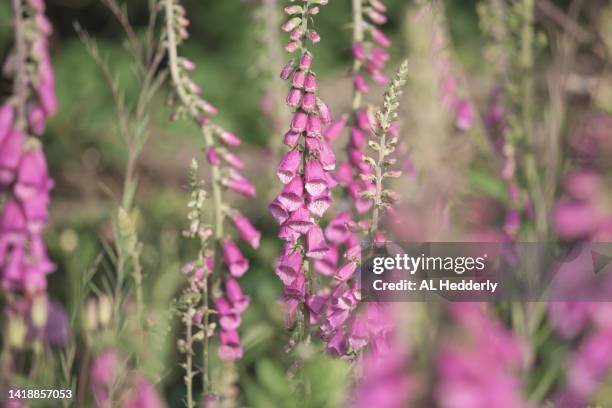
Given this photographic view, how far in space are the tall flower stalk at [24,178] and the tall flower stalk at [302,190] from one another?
1.78ft

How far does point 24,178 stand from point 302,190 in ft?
2.02

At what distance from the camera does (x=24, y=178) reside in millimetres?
1756

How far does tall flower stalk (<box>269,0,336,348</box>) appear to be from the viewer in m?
1.78

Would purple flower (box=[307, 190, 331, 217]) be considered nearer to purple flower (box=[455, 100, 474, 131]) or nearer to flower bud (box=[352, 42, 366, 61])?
flower bud (box=[352, 42, 366, 61])

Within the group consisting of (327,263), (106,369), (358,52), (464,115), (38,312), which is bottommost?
(106,369)

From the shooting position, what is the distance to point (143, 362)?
1.78 metres

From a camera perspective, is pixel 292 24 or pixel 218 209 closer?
pixel 292 24

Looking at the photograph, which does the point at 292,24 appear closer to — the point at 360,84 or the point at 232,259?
the point at 360,84

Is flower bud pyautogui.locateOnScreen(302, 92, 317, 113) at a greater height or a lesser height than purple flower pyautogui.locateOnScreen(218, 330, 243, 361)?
greater

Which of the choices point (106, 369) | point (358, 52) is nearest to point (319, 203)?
point (106, 369)

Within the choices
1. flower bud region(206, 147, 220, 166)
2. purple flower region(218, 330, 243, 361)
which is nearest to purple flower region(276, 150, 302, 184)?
flower bud region(206, 147, 220, 166)

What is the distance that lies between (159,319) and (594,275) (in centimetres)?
110

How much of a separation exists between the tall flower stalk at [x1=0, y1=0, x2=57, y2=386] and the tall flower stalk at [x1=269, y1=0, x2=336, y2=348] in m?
0.54

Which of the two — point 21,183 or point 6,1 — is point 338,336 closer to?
point 21,183
